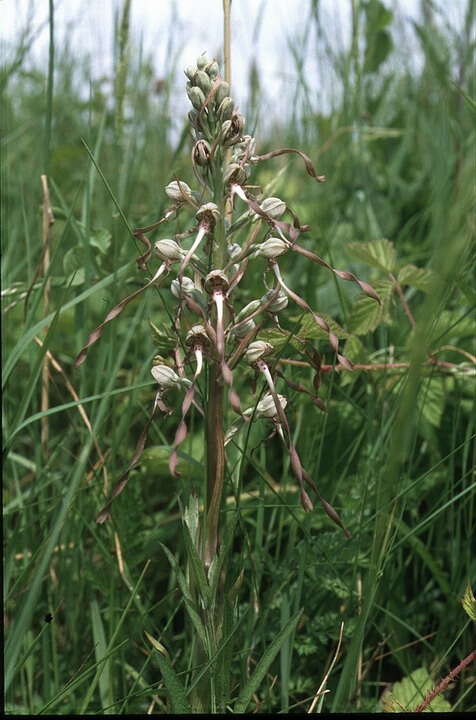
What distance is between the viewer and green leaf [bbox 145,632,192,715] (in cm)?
71

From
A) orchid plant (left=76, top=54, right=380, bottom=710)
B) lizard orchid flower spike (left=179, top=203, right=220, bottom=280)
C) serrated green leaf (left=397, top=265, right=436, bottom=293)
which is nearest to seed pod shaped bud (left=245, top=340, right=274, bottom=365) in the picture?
orchid plant (left=76, top=54, right=380, bottom=710)

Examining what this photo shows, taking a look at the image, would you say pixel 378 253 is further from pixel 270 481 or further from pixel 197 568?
pixel 197 568

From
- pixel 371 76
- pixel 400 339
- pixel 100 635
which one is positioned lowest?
pixel 100 635

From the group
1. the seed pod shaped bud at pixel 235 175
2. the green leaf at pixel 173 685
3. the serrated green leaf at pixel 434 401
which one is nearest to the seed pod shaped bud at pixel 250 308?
the seed pod shaped bud at pixel 235 175

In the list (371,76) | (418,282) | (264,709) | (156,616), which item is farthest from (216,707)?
(371,76)

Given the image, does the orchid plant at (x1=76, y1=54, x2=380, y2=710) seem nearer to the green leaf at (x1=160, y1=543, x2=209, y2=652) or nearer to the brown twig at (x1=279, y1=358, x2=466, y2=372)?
the green leaf at (x1=160, y1=543, x2=209, y2=652)

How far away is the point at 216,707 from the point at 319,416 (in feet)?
1.58

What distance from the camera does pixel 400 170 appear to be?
7.09 feet

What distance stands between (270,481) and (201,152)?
26.0 inches

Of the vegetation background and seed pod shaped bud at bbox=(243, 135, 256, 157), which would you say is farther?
the vegetation background

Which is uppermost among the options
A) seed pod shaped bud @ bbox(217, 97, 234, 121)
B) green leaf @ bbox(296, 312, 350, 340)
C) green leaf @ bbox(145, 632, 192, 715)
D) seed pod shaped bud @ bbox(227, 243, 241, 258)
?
seed pod shaped bud @ bbox(217, 97, 234, 121)

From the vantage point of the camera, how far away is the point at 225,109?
0.74 meters

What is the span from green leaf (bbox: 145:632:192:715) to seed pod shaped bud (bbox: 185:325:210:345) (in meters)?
0.30

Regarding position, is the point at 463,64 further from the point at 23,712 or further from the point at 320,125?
the point at 23,712
